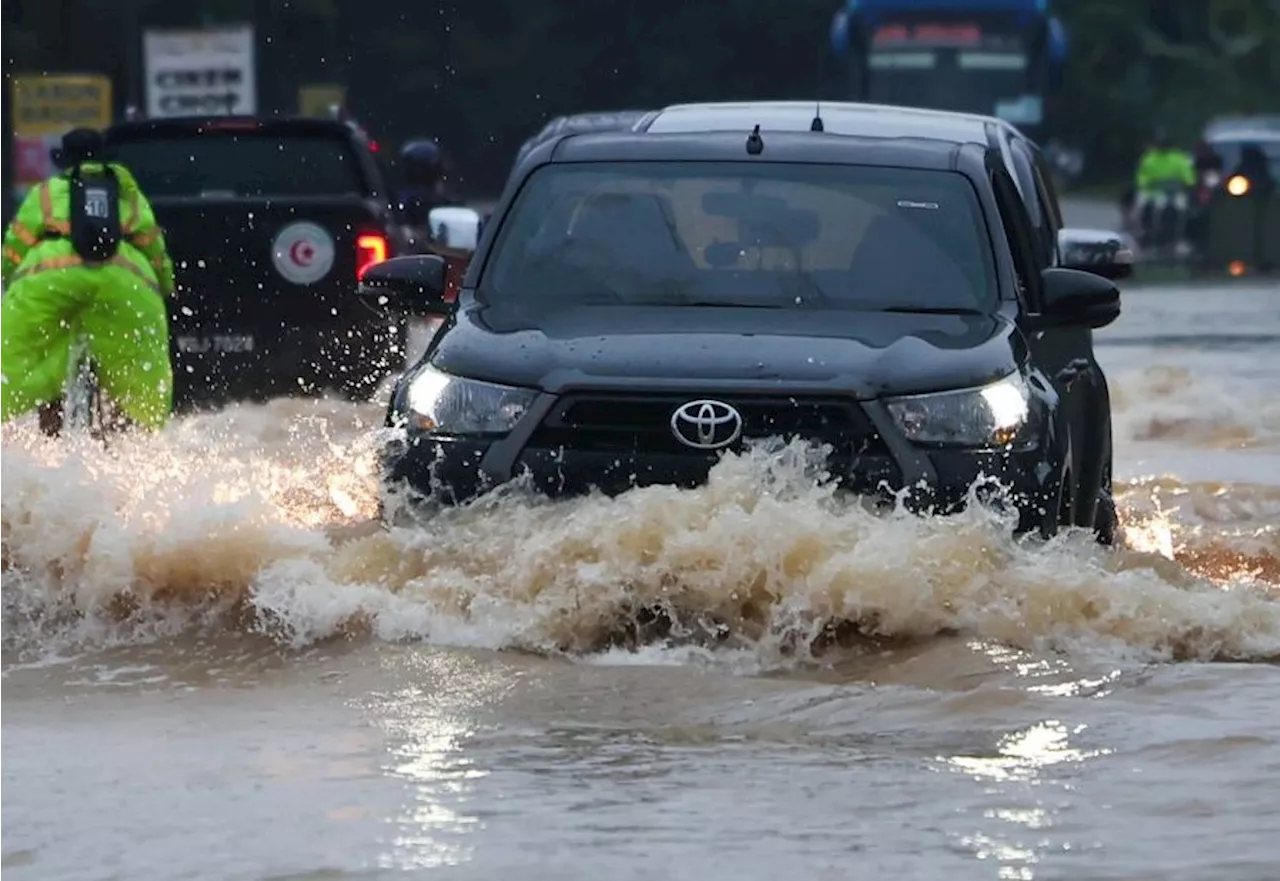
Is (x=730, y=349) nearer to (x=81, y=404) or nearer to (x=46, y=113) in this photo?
(x=81, y=404)

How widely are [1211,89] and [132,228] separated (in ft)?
262

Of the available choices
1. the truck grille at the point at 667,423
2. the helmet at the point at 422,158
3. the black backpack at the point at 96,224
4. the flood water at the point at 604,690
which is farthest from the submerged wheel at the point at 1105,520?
the helmet at the point at 422,158

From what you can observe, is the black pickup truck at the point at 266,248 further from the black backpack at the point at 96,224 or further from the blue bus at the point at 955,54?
the blue bus at the point at 955,54

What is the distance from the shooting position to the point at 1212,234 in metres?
40.2

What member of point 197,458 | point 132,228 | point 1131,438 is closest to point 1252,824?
point 197,458

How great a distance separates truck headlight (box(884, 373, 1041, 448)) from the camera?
9.28m

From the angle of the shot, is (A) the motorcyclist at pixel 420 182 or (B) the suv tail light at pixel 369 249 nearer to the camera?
(B) the suv tail light at pixel 369 249

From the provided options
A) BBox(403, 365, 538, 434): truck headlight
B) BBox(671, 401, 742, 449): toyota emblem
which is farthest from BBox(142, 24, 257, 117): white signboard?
Answer: BBox(671, 401, 742, 449): toyota emblem

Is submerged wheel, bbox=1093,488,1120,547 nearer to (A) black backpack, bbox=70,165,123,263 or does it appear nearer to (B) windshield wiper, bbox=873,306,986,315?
(B) windshield wiper, bbox=873,306,986,315

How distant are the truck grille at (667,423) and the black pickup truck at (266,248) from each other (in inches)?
346

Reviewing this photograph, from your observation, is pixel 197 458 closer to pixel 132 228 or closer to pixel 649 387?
pixel 132 228

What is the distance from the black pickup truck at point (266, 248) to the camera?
59.4 feet

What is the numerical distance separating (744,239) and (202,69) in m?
22.8

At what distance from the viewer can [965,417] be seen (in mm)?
9336
